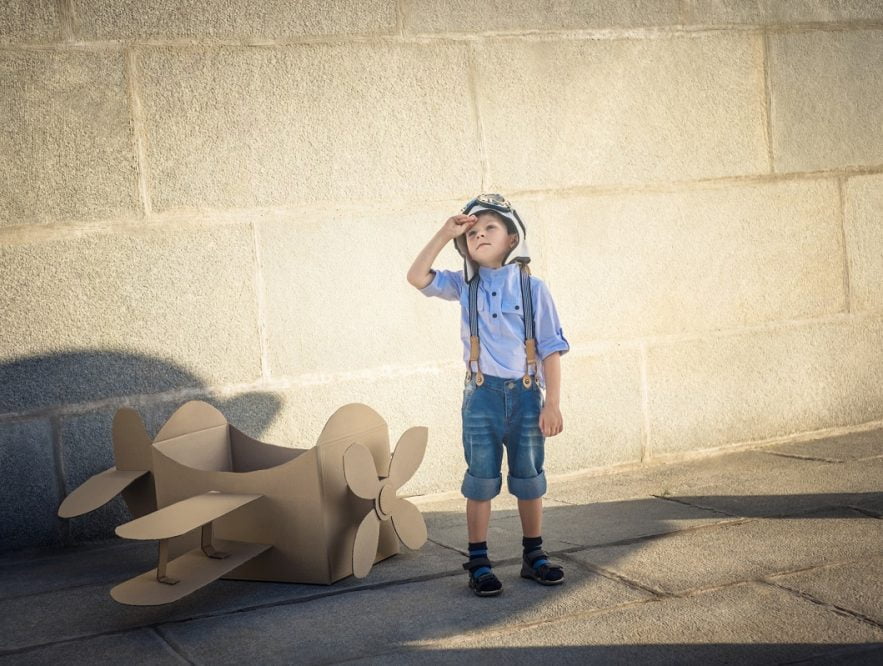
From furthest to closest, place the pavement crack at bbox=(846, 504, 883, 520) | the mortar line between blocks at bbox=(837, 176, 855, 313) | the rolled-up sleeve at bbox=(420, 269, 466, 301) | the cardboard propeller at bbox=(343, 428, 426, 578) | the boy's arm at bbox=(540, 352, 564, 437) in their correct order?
the mortar line between blocks at bbox=(837, 176, 855, 313), the pavement crack at bbox=(846, 504, 883, 520), the rolled-up sleeve at bbox=(420, 269, 466, 301), the cardboard propeller at bbox=(343, 428, 426, 578), the boy's arm at bbox=(540, 352, 564, 437)

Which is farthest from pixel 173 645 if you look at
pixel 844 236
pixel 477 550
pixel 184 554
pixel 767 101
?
pixel 844 236

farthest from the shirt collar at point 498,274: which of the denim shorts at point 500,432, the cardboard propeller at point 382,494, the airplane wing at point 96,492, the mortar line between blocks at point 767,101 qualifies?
the mortar line between blocks at point 767,101

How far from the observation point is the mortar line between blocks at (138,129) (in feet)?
14.5

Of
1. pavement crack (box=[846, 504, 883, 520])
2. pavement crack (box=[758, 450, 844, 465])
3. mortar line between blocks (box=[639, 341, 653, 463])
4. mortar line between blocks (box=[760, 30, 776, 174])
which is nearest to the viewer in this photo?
pavement crack (box=[846, 504, 883, 520])

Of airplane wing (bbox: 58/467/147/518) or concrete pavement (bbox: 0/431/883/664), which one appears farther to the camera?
airplane wing (bbox: 58/467/147/518)

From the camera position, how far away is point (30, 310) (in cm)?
434

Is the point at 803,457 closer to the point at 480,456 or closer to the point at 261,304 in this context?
the point at 480,456

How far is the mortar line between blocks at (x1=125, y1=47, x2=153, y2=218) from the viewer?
14.5ft

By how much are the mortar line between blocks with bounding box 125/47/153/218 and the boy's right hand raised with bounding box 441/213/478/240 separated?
1.52 m

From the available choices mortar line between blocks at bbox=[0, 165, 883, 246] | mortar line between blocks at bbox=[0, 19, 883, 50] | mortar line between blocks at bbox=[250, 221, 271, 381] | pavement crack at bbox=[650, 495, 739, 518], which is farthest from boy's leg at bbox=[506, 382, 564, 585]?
mortar line between blocks at bbox=[0, 19, 883, 50]

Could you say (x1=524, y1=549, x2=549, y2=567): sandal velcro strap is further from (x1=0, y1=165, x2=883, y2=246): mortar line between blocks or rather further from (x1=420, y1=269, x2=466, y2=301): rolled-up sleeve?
(x1=0, y1=165, x2=883, y2=246): mortar line between blocks

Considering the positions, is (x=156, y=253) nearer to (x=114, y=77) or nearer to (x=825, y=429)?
(x=114, y=77)

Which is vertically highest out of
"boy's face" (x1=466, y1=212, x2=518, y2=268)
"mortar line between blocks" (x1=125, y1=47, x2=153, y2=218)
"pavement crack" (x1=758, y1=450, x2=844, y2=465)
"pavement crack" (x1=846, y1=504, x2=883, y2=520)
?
"mortar line between blocks" (x1=125, y1=47, x2=153, y2=218)

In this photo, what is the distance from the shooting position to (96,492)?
4.06 metres
